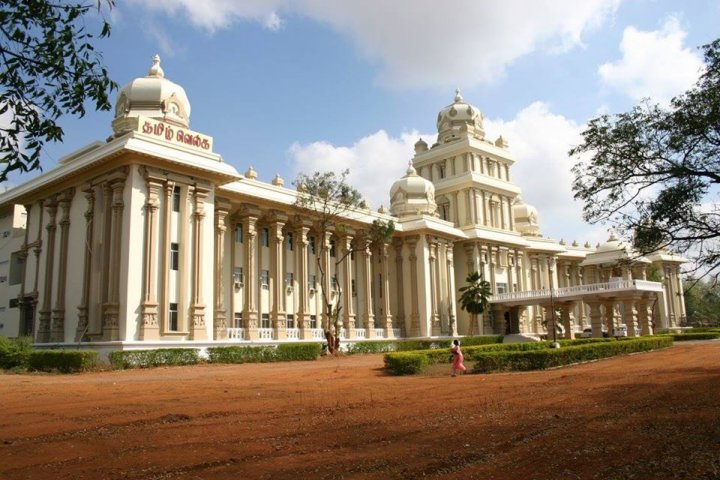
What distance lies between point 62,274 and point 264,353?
12637 mm

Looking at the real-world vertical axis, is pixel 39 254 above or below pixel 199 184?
below

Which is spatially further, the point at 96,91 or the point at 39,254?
the point at 39,254

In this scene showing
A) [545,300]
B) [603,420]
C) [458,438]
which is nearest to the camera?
[458,438]

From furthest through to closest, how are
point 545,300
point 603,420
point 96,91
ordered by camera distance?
point 545,300
point 603,420
point 96,91

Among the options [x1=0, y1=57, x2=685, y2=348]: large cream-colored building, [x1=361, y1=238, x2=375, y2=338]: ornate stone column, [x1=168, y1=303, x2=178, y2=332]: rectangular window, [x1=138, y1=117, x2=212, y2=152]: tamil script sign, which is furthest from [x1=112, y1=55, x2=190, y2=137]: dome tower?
[x1=361, y1=238, x2=375, y2=338]: ornate stone column

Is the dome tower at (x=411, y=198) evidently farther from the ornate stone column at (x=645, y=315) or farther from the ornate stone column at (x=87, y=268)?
the ornate stone column at (x=87, y=268)

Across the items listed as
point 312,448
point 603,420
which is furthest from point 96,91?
point 603,420

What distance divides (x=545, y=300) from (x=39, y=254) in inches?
1558

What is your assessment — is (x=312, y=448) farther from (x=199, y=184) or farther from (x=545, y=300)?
(x=545, y=300)

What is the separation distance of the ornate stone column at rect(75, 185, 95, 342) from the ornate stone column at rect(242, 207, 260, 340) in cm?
929

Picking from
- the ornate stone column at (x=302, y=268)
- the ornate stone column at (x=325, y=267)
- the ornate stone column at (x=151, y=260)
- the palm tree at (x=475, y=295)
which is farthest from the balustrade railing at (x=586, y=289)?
the ornate stone column at (x=151, y=260)

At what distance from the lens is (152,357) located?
2752cm

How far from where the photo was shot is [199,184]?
33312 mm

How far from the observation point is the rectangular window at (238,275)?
38.7 metres
